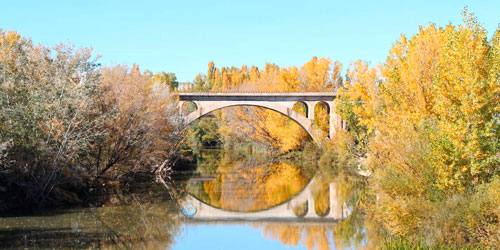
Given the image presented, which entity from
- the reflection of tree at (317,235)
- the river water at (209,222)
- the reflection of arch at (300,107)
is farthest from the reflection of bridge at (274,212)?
the reflection of arch at (300,107)

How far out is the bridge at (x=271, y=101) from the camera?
44875 millimetres

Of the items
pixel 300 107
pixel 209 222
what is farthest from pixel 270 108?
pixel 209 222

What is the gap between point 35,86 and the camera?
1800 centimetres

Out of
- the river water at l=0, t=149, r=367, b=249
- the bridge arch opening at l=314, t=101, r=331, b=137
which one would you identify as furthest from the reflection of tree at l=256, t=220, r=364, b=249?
the bridge arch opening at l=314, t=101, r=331, b=137

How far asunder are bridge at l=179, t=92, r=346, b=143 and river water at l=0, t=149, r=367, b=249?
17.1m

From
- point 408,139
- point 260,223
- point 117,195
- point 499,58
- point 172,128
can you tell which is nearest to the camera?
point 499,58

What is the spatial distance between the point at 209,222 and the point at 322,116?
93.7 feet

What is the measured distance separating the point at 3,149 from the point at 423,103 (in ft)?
39.0

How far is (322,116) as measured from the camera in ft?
151

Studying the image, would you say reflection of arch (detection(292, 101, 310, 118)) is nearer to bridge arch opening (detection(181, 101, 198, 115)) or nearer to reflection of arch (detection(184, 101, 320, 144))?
reflection of arch (detection(184, 101, 320, 144))

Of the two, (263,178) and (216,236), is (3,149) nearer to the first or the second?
(216,236)

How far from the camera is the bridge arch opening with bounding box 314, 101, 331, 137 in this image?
45562 millimetres

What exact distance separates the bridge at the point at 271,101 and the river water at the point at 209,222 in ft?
56.0

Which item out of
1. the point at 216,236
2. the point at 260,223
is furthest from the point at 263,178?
the point at 216,236
